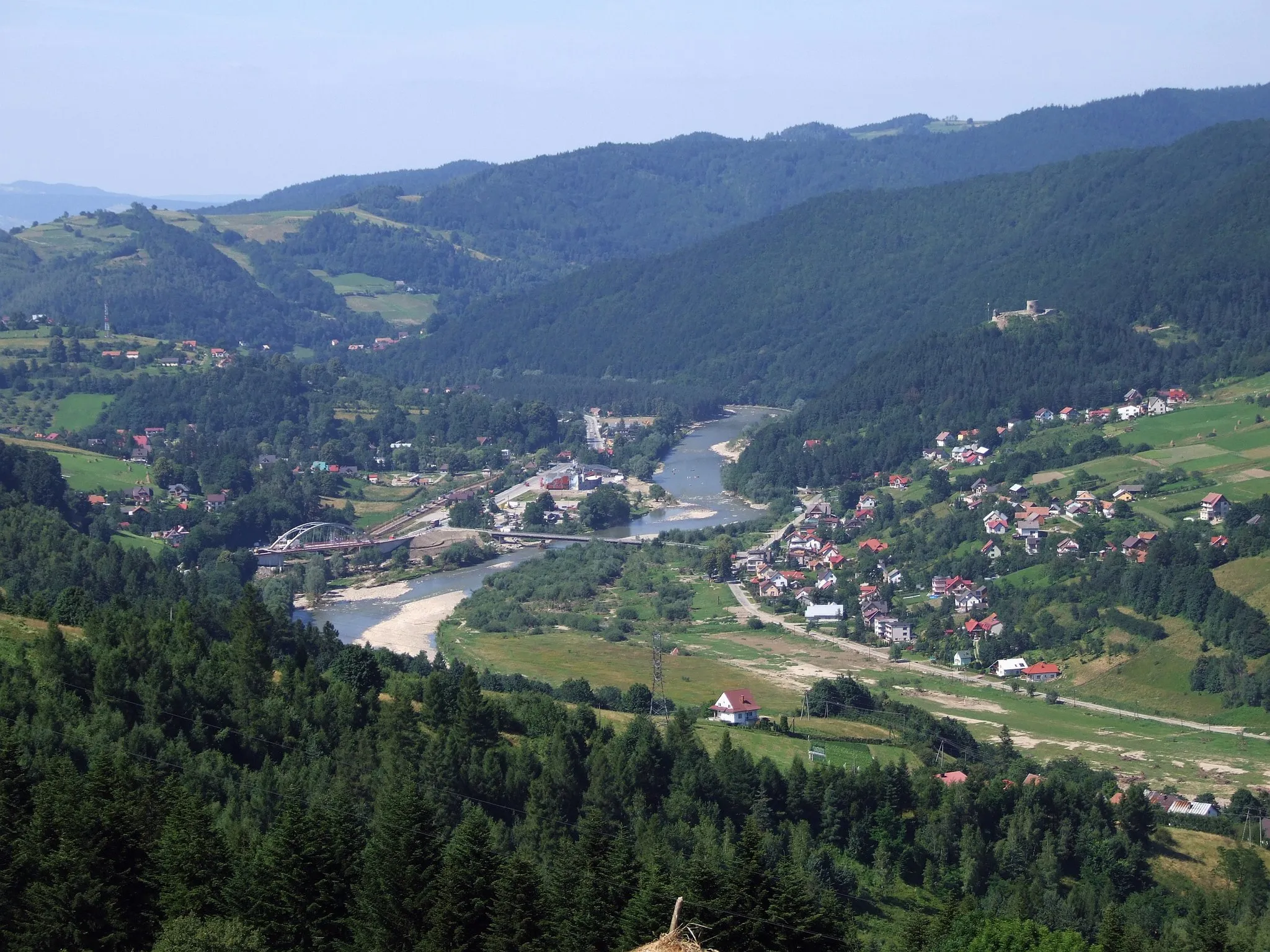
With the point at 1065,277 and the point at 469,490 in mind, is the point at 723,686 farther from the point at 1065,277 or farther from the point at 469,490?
the point at 1065,277

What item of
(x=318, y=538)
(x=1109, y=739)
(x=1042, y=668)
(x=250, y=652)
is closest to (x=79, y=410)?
(x=318, y=538)

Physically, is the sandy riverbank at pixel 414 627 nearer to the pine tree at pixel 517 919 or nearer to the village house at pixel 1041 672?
the village house at pixel 1041 672

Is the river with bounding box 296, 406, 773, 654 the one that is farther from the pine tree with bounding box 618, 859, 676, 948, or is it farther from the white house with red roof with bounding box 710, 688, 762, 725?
the pine tree with bounding box 618, 859, 676, 948

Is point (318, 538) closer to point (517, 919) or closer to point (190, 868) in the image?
point (190, 868)

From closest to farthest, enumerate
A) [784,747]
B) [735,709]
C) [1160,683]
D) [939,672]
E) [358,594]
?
[784,747] < [735,709] < [1160,683] < [939,672] < [358,594]

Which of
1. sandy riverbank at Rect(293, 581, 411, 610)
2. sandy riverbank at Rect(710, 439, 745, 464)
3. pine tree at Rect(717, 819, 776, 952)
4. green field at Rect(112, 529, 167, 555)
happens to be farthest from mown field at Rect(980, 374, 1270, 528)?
pine tree at Rect(717, 819, 776, 952)

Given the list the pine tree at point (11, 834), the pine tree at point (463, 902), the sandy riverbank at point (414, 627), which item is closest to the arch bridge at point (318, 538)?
the sandy riverbank at point (414, 627)

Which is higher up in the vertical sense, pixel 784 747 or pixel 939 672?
pixel 784 747
